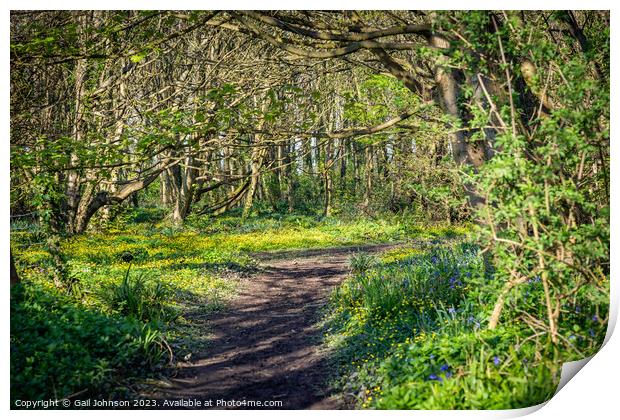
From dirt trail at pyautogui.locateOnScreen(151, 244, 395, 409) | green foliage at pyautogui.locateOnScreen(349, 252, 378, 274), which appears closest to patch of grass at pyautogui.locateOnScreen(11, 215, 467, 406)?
dirt trail at pyautogui.locateOnScreen(151, 244, 395, 409)

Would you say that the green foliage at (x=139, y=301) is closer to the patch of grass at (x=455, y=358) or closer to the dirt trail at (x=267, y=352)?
the dirt trail at (x=267, y=352)

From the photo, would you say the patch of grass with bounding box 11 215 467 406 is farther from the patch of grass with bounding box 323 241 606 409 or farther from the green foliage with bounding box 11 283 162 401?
the patch of grass with bounding box 323 241 606 409

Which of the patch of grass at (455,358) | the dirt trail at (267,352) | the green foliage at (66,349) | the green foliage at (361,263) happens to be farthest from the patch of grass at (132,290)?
the green foliage at (361,263)

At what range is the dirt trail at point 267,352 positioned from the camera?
397 cm

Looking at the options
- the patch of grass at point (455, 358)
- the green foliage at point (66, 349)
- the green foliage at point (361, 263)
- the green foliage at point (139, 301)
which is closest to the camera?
the patch of grass at point (455, 358)

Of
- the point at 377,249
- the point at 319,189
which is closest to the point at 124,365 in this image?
the point at 377,249

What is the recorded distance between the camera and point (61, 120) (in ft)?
22.6

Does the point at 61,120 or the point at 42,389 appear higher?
the point at 61,120

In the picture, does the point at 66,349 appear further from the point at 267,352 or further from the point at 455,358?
the point at 455,358

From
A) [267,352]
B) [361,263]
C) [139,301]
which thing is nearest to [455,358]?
[267,352]

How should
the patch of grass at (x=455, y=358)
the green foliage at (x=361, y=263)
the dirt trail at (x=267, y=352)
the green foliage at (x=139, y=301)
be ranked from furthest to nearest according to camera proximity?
the green foliage at (x=361, y=263) → the green foliage at (x=139, y=301) → the dirt trail at (x=267, y=352) → the patch of grass at (x=455, y=358)

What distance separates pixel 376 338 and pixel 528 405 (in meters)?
1.38

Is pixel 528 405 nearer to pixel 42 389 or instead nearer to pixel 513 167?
pixel 513 167

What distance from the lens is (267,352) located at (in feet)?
15.5
